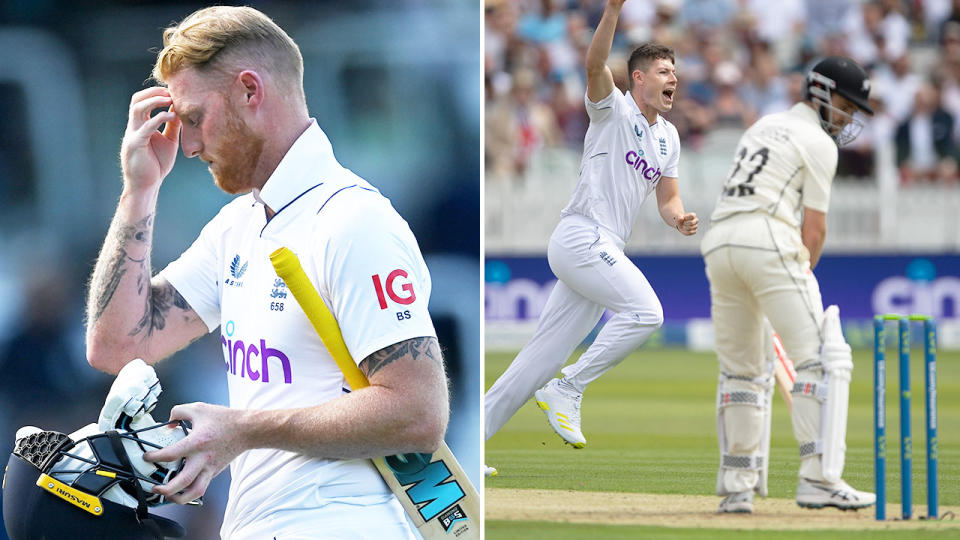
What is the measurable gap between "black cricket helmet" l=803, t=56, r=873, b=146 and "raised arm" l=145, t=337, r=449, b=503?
3.16 metres

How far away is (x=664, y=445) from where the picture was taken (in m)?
7.01

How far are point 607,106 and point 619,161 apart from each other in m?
0.21

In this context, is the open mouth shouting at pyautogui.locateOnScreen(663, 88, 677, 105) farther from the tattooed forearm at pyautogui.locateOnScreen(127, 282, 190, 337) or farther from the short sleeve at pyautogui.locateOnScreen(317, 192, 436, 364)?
the short sleeve at pyautogui.locateOnScreen(317, 192, 436, 364)

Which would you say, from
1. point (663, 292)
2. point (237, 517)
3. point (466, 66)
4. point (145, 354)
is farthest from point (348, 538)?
point (663, 292)

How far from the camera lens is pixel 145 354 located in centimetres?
247

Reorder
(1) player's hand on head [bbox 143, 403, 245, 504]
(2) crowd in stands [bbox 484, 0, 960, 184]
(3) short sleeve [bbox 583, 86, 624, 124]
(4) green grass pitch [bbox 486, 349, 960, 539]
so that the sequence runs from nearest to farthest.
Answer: (1) player's hand on head [bbox 143, 403, 245, 504] → (3) short sleeve [bbox 583, 86, 624, 124] → (4) green grass pitch [bbox 486, 349, 960, 539] → (2) crowd in stands [bbox 484, 0, 960, 184]

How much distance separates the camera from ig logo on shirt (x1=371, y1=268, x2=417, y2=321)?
2029 millimetres

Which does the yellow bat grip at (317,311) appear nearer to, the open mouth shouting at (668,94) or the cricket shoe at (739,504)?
the open mouth shouting at (668,94)

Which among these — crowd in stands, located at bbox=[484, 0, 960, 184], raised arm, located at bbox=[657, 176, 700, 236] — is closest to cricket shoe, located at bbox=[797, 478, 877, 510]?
raised arm, located at bbox=[657, 176, 700, 236]

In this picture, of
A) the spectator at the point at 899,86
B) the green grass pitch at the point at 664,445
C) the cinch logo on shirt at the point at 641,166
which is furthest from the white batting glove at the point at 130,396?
the spectator at the point at 899,86

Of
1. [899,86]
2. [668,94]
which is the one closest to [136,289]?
[668,94]

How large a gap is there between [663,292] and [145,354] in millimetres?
10309

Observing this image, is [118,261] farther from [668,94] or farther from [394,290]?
[668,94]

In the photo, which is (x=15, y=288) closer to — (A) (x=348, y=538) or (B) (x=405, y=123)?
(B) (x=405, y=123)
